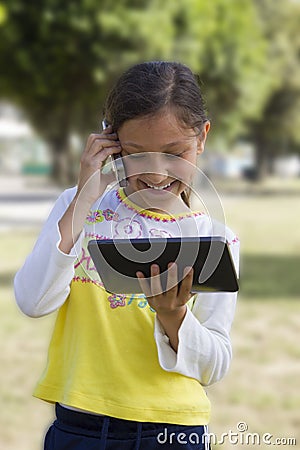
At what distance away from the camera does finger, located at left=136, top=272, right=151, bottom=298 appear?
1.75 meters

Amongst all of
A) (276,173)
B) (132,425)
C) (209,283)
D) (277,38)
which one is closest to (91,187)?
(209,283)

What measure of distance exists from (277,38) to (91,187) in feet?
133

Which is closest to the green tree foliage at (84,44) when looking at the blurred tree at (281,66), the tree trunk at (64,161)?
the tree trunk at (64,161)

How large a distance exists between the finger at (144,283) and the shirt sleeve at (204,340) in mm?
127

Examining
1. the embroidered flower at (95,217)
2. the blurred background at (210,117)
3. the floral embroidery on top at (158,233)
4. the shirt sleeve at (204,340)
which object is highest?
the blurred background at (210,117)

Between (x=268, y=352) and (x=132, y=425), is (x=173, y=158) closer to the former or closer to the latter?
(x=132, y=425)

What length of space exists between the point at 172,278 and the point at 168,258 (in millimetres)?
47

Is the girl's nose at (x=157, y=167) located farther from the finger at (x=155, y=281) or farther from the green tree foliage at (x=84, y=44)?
the green tree foliage at (x=84, y=44)

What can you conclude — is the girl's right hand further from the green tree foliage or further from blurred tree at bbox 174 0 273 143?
blurred tree at bbox 174 0 273 143

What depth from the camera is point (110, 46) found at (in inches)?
880

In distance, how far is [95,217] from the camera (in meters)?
1.96

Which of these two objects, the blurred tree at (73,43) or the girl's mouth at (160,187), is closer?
the girl's mouth at (160,187)

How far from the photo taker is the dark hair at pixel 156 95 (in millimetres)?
1923

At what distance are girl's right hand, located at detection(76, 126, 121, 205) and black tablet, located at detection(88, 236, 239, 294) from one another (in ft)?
0.53
